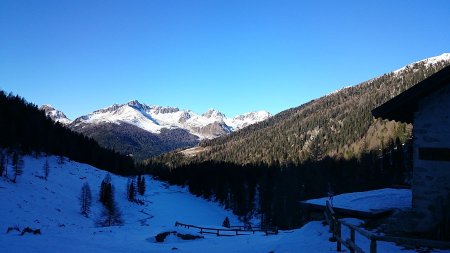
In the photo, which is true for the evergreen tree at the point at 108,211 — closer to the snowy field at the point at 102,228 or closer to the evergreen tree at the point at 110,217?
the evergreen tree at the point at 110,217

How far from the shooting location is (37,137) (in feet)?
410

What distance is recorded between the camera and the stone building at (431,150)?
14.9m

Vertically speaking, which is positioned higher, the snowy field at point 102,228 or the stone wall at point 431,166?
the stone wall at point 431,166

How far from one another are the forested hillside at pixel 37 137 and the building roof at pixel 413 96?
11312 centimetres

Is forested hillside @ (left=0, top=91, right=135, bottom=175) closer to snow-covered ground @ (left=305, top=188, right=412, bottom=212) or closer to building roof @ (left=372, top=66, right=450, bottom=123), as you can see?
snow-covered ground @ (left=305, top=188, right=412, bottom=212)

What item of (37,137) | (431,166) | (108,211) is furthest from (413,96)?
(37,137)

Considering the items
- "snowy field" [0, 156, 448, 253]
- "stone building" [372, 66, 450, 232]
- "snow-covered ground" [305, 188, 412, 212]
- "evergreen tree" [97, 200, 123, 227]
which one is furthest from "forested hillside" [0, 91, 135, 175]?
"stone building" [372, 66, 450, 232]

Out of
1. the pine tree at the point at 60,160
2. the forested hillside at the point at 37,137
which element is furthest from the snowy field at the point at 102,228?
the forested hillside at the point at 37,137

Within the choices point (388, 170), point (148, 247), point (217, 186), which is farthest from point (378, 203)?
point (217, 186)

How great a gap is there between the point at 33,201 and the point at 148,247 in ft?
216

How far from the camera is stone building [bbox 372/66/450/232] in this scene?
14.9 meters

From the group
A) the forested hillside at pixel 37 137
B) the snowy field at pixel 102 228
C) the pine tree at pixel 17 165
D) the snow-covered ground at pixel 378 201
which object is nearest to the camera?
the snow-covered ground at pixel 378 201

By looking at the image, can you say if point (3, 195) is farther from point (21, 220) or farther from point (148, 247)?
point (148, 247)

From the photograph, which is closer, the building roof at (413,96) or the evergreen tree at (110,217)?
the building roof at (413,96)
